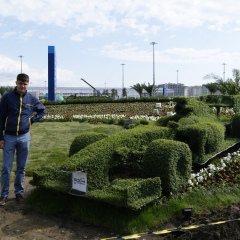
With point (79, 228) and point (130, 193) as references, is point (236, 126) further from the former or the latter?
point (79, 228)

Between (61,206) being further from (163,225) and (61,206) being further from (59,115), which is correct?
(59,115)

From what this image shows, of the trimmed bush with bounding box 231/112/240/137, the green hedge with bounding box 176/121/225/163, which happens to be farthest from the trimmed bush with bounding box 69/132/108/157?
the trimmed bush with bounding box 231/112/240/137

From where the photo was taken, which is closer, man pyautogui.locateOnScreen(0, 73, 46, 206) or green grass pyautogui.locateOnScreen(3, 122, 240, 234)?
green grass pyautogui.locateOnScreen(3, 122, 240, 234)

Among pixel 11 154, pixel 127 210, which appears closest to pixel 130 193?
pixel 127 210

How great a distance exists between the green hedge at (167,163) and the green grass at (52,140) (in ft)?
10.1

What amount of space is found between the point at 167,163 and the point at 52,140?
7400 mm

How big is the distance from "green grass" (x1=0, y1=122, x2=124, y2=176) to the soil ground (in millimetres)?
2488

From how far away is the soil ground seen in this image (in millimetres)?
4648

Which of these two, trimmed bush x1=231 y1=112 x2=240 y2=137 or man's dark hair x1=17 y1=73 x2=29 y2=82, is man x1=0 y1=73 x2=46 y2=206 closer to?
man's dark hair x1=17 y1=73 x2=29 y2=82

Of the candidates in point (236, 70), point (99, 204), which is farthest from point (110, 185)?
point (236, 70)

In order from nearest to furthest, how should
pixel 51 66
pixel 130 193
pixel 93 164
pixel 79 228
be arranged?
pixel 130 193 → pixel 79 228 → pixel 93 164 → pixel 51 66

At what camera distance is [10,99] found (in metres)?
5.75

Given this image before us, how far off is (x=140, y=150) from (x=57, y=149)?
15.7 feet

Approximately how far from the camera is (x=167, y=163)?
540cm
